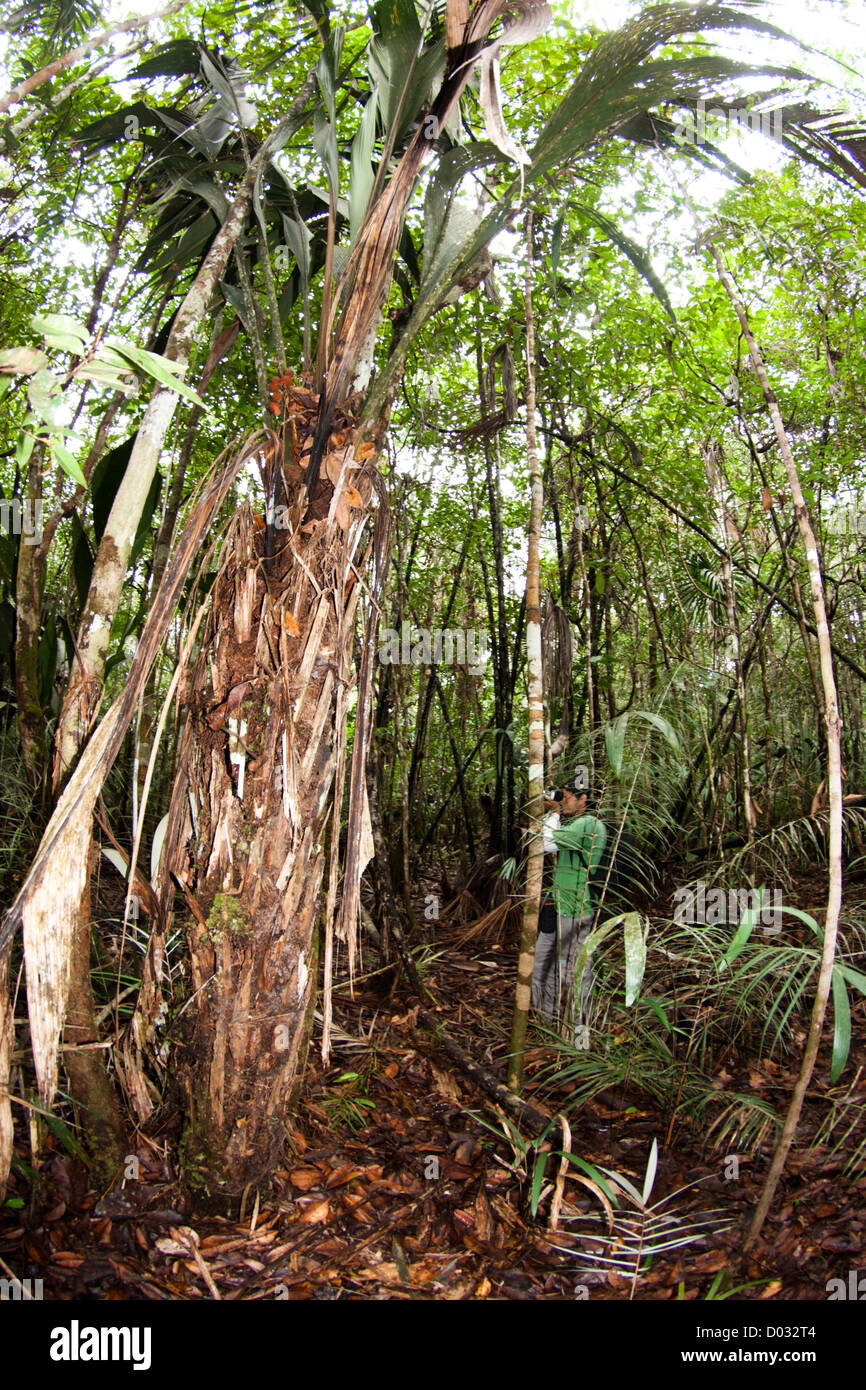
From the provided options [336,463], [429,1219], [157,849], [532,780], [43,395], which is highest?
[336,463]

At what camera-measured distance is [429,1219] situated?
1.92 m

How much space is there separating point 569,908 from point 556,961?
35 cm

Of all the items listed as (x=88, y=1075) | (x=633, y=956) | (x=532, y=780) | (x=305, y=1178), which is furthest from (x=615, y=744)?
(x=88, y=1075)

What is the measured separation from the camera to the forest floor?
5.52 feet

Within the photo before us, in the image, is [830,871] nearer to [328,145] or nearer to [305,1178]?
[305,1178]

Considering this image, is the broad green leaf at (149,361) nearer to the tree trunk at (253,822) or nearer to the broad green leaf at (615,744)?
the tree trunk at (253,822)

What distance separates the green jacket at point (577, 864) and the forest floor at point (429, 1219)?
2.51 ft

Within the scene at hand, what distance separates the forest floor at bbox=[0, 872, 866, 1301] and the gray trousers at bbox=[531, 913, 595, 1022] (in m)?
0.66

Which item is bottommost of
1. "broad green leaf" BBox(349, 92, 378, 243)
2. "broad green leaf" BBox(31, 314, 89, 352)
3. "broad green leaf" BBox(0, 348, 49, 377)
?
"broad green leaf" BBox(0, 348, 49, 377)

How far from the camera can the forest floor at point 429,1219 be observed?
5.52 ft

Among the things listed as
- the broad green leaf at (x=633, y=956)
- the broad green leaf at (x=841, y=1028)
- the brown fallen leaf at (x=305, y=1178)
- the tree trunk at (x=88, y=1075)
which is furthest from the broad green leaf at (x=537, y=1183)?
the tree trunk at (x=88, y=1075)

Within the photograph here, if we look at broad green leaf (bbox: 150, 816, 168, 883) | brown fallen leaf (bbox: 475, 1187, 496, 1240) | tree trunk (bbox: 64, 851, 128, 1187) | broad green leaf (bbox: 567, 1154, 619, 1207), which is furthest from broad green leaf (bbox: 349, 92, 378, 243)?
brown fallen leaf (bbox: 475, 1187, 496, 1240)

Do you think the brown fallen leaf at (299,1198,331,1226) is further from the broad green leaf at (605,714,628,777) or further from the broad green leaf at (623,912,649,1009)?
the broad green leaf at (605,714,628,777)
